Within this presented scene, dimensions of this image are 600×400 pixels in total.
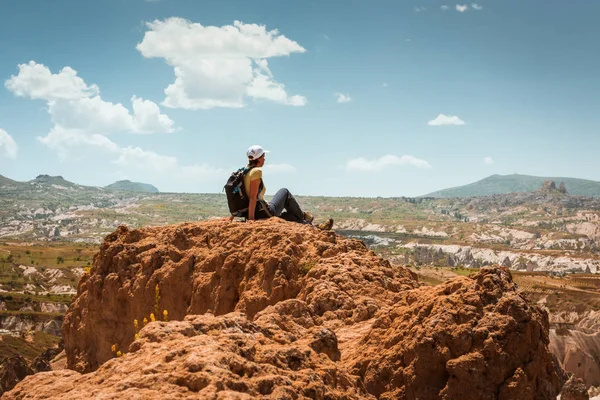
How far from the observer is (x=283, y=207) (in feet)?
42.1

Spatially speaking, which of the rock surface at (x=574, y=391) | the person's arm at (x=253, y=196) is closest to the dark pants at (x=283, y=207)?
the person's arm at (x=253, y=196)

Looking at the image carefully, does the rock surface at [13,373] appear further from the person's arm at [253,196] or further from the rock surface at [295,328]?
the person's arm at [253,196]

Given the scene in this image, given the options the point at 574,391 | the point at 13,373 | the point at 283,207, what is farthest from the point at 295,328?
the point at 13,373

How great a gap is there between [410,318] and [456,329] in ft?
2.11

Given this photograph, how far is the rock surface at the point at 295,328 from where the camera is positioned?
14.7 feet

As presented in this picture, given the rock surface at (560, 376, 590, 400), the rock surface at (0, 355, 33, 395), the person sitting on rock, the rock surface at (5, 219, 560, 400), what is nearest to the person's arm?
the person sitting on rock

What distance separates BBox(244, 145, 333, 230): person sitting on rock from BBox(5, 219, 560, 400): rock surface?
0.79m

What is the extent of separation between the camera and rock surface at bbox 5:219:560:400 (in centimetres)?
449

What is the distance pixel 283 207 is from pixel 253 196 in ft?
3.93

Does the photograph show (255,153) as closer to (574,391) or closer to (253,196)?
(253,196)

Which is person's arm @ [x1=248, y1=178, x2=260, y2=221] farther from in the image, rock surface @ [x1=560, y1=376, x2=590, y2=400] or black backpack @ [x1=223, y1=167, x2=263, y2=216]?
rock surface @ [x1=560, y1=376, x2=590, y2=400]

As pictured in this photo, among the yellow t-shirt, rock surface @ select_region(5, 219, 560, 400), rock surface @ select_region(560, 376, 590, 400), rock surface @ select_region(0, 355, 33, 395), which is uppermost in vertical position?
the yellow t-shirt

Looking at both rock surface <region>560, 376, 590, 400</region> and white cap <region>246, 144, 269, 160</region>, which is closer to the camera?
white cap <region>246, 144, 269, 160</region>

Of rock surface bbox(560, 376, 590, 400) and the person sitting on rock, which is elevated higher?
the person sitting on rock
